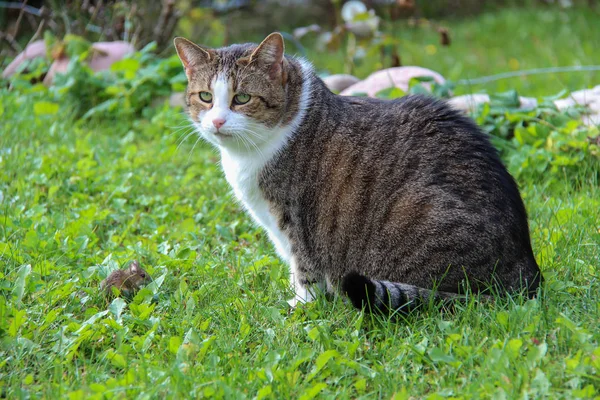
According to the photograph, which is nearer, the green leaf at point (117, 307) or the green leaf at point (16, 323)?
the green leaf at point (16, 323)

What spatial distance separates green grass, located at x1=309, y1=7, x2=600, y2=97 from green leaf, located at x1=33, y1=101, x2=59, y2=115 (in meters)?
2.68

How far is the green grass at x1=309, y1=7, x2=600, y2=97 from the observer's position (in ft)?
22.4

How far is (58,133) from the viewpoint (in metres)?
5.00

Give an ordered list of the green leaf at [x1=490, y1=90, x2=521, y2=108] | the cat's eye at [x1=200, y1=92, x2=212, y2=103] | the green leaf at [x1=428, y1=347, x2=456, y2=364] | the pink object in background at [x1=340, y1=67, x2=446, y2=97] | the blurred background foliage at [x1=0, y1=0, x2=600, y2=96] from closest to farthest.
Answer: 1. the green leaf at [x1=428, y1=347, x2=456, y2=364]
2. the cat's eye at [x1=200, y1=92, x2=212, y2=103]
3. the green leaf at [x1=490, y1=90, x2=521, y2=108]
4. the pink object in background at [x1=340, y1=67, x2=446, y2=97]
5. the blurred background foliage at [x1=0, y1=0, x2=600, y2=96]

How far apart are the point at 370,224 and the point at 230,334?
0.74 metres

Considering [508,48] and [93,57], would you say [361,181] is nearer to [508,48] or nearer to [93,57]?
[93,57]

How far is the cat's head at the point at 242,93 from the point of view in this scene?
3.01 meters

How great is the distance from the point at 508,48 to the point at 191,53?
233 inches

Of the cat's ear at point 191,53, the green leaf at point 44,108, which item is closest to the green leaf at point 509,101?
the cat's ear at point 191,53

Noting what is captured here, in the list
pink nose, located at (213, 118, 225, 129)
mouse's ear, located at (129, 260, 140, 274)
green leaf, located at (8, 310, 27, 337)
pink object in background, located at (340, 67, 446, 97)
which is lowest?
mouse's ear, located at (129, 260, 140, 274)

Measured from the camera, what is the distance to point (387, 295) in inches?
105

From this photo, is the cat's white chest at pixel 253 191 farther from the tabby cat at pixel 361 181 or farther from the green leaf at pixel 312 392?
the green leaf at pixel 312 392

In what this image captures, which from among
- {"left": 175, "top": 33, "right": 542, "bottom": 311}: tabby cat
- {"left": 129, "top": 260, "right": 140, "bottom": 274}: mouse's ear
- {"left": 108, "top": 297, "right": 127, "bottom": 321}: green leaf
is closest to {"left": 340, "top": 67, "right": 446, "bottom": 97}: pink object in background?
{"left": 175, "top": 33, "right": 542, "bottom": 311}: tabby cat

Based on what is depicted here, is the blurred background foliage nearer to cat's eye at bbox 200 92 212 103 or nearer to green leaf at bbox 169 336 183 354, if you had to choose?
cat's eye at bbox 200 92 212 103
